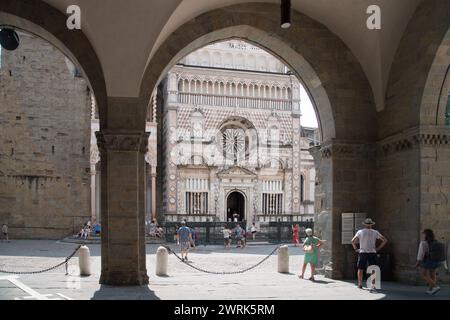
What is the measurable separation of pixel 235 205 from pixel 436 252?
2892cm

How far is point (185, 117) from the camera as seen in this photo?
35219 millimetres

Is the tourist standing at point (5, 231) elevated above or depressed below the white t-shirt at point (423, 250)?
below

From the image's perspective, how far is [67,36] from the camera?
32.3ft

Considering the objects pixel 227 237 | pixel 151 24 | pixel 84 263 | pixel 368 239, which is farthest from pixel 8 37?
pixel 227 237

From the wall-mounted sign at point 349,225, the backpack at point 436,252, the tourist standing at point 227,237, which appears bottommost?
the tourist standing at point 227,237

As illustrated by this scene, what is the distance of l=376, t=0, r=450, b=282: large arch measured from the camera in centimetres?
974

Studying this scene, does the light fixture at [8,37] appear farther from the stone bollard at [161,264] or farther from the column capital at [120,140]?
the stone bollard at [161,264]

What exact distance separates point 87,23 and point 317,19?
4.89m

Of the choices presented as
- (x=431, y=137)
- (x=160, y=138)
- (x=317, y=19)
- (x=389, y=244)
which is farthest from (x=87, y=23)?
(x=160, y=138)

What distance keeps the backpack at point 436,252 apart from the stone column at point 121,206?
531cm

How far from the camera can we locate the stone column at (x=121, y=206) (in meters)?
9.56

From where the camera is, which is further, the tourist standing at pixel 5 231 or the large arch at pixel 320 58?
the tourist standing at pixel 5 231

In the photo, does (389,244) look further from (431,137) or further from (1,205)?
(1,205)

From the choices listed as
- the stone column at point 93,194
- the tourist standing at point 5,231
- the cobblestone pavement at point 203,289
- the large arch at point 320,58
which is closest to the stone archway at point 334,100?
the large arch at point 320,58
